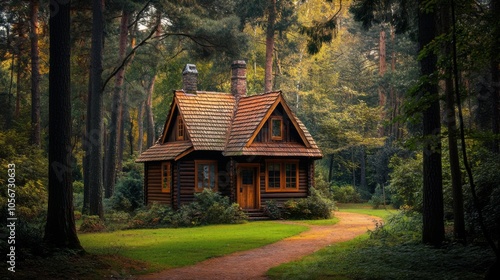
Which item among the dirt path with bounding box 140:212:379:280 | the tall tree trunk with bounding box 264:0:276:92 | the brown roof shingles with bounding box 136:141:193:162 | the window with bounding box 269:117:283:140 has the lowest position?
the dirt path with bounding box 140:212:379:280

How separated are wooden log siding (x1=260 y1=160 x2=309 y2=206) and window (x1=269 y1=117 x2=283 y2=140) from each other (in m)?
1.50

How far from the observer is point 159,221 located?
27.6m

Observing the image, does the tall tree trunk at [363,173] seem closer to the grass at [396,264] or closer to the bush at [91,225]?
the bush at [91,225]

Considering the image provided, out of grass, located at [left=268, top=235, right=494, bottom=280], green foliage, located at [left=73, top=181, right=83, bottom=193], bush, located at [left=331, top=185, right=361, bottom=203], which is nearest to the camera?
grass, located at [left=268, top=235, right=494, bottom=280]

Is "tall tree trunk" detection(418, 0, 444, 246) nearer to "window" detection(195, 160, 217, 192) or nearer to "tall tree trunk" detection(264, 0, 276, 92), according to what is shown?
"window" detection(195, 160, 217, 192)

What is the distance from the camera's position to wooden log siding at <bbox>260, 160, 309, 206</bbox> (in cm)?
3089

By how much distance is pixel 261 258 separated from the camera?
53.9 feet

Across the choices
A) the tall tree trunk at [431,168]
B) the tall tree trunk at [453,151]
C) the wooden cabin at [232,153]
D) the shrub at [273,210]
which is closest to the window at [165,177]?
the wooden cabin at [232,153]

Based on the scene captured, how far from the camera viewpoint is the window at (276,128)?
31.0m

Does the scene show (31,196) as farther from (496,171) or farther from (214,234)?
(496,171)

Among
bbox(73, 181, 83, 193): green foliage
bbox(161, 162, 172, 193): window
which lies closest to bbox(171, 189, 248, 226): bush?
bbox(161, 162, 172, 193): window

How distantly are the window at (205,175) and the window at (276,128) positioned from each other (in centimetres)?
326

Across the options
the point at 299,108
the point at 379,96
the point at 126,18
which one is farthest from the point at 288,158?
the point at 379,96

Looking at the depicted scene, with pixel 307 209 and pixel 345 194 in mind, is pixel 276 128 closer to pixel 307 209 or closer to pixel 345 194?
pixel 307 209
